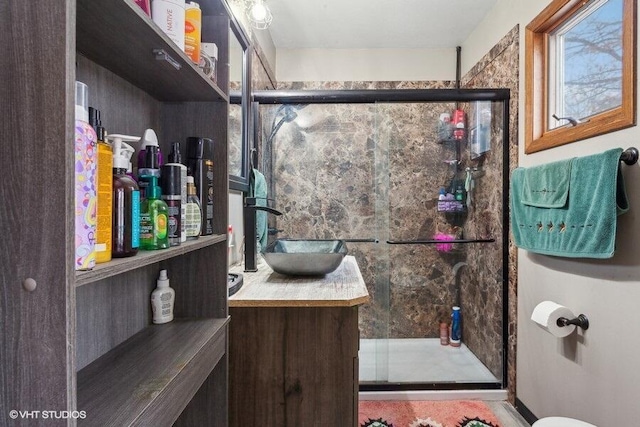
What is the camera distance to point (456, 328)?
2.71 metres

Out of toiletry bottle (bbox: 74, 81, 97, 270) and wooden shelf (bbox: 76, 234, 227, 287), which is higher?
toiletry bottle (bbox: 74, 81, 97, 270)

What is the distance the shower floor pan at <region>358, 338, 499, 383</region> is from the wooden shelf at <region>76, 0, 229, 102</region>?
6.09 ft

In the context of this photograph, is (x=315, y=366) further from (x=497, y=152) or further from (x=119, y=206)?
(x=497, y=152)

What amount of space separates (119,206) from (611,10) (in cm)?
194

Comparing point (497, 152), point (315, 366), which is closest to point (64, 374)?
point (315, 366)

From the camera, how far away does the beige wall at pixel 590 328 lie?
130cm

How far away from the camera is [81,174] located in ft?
→ 1.73

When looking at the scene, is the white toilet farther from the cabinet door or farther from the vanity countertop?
the cabinet door

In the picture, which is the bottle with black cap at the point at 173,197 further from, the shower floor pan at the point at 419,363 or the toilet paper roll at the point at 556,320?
the shower floor pan at the point at 419,363

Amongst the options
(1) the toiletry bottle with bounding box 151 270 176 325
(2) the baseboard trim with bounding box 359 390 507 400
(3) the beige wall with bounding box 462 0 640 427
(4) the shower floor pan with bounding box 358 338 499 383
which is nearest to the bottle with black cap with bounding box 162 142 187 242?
(1) the toiletry bottle with bounding box 151 270 176 325

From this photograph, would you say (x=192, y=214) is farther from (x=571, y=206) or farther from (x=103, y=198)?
(x=571, y=206)

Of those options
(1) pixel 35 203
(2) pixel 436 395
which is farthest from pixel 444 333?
(1) pixel 35 203

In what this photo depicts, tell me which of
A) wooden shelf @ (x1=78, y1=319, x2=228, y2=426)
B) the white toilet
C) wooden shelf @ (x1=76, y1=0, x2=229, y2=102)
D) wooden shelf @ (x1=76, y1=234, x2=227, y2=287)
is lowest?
the white toilet

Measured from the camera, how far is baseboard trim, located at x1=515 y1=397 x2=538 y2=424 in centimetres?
190
